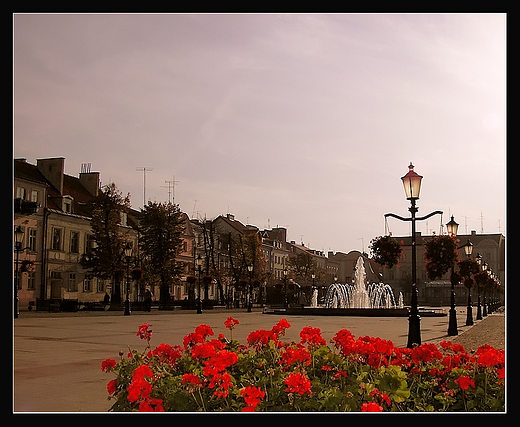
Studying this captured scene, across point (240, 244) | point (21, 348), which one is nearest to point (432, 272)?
point (21, 348)

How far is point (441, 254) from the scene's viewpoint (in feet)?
56.4

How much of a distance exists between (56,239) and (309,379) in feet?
135

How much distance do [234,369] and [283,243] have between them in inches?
3608

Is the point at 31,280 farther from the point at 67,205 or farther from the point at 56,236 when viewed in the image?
the point at 67,205

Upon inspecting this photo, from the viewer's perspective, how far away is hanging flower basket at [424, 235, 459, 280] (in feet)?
56.0

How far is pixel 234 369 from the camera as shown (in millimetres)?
5551

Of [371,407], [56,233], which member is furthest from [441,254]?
[56,233]

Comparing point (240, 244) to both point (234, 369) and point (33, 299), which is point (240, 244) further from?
point (234, 369)

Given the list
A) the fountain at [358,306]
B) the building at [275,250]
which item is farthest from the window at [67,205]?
the building at [275,250]

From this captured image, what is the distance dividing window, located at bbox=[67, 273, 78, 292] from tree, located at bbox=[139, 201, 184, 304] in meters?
5.77

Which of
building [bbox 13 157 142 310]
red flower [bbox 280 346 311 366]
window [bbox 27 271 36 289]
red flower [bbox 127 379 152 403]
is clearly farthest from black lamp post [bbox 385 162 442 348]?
window [bbox 27 271 36 289]
